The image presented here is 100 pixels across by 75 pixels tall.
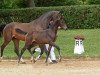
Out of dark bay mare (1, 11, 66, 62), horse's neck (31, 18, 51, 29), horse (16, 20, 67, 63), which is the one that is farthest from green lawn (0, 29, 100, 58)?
horse (16, 20, 67, 63)

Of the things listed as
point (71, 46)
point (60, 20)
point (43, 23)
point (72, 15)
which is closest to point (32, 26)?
point (43, 23)

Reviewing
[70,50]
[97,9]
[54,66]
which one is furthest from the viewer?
[97,9]

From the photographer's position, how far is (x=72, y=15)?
34344 mm

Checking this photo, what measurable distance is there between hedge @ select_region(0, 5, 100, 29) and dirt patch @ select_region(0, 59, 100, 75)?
16283 mm

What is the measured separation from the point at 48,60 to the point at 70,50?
3902 mm

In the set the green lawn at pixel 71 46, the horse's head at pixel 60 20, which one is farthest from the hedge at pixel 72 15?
the horse's head at pixel 60 20

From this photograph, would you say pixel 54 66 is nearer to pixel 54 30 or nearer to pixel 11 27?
pixel 54 30

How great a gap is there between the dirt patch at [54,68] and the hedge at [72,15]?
53.4ft

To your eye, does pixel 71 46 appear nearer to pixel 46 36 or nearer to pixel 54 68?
pixel 46 36

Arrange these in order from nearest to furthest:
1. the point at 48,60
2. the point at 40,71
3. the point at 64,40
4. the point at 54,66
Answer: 1. the point at 40,71
2. the point at 54,66
3. the point at 48,60
4. the point at 64,40

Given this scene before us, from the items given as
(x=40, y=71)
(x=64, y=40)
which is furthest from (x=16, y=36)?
(x=64, y=40)

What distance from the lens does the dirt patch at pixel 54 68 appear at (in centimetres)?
1407

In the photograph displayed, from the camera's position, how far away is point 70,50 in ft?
69.2

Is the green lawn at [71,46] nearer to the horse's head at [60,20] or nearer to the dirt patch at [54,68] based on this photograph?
the dirt patch at [54,68]
